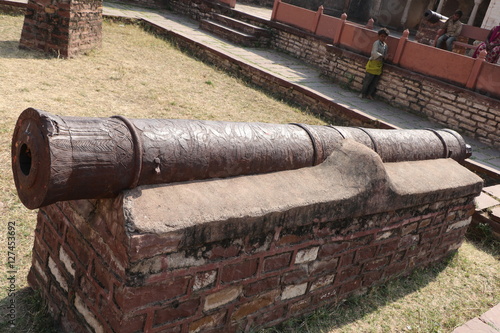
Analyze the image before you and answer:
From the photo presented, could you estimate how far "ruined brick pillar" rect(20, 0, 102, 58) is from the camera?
7.27 m

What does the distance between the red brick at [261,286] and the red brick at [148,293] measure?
1.28ft

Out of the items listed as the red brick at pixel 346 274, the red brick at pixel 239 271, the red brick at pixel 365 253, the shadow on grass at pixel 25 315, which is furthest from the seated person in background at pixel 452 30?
the shadow on grass at pixel 25 315

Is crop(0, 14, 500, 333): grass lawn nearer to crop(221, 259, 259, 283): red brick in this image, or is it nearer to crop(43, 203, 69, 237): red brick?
crop(43, 203, 69, 237): red brick

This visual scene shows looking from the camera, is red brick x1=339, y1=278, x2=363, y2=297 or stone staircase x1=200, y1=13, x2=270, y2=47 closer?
red brick x1=339, y1=278, x2=363, y2=297

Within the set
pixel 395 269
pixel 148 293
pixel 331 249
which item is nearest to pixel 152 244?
pixel 148 293

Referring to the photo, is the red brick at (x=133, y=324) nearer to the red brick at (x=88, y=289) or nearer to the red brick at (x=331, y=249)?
the red brick at (x=88, y=289)

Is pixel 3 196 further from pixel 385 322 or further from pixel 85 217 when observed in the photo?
pixel 385 322

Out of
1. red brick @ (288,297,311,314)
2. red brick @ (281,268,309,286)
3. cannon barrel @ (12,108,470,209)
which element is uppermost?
cannon barrel @ (12,108,470,209)

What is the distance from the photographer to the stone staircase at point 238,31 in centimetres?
1198

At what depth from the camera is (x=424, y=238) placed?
322 cm

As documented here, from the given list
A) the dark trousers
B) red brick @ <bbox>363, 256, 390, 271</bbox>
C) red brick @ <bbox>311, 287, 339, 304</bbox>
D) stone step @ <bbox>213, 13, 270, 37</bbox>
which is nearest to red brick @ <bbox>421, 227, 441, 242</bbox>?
red brick @ <bbox>363, 256, 390, 271</bbox>

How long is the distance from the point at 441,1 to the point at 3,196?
676 inches

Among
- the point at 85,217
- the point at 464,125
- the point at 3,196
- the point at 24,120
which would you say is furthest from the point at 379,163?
A: the point at 464,125

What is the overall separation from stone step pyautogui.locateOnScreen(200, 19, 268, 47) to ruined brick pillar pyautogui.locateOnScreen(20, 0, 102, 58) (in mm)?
4850
